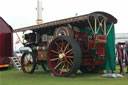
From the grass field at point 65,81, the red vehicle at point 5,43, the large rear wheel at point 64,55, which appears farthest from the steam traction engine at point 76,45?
the red vehicle at point 5,43

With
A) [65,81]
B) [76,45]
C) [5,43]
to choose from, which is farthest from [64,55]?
[5,43]

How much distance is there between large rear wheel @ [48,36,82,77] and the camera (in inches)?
310

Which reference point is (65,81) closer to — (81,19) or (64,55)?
(64,55)

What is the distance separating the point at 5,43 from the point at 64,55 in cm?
687

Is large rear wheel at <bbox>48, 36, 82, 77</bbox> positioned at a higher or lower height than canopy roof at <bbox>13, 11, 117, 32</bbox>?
lower

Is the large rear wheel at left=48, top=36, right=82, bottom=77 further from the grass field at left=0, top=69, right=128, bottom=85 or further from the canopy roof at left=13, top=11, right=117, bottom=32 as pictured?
the canopy roof at left=13, top=11, right=117, bottom=32

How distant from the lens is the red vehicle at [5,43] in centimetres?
1343

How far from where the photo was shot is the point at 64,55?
844 cm

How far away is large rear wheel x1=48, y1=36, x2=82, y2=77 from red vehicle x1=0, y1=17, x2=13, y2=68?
5586 mm

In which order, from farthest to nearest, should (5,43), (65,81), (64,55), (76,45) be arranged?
1. (5,43)
2. (64,55)
3. (76,45)
4. (65,81)

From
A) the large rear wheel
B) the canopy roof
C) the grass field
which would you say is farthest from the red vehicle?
the large rear wheel

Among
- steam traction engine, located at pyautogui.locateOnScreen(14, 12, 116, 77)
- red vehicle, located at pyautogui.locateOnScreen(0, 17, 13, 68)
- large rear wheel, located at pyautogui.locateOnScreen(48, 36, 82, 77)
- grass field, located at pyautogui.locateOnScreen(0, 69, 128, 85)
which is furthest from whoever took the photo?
red vehicle, located at pyautogui.locateOnScreen(0, 17, 13, 68)

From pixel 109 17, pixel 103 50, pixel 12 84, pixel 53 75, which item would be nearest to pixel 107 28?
pixel 109 17

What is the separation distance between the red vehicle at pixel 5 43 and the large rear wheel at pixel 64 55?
5.59 meters
